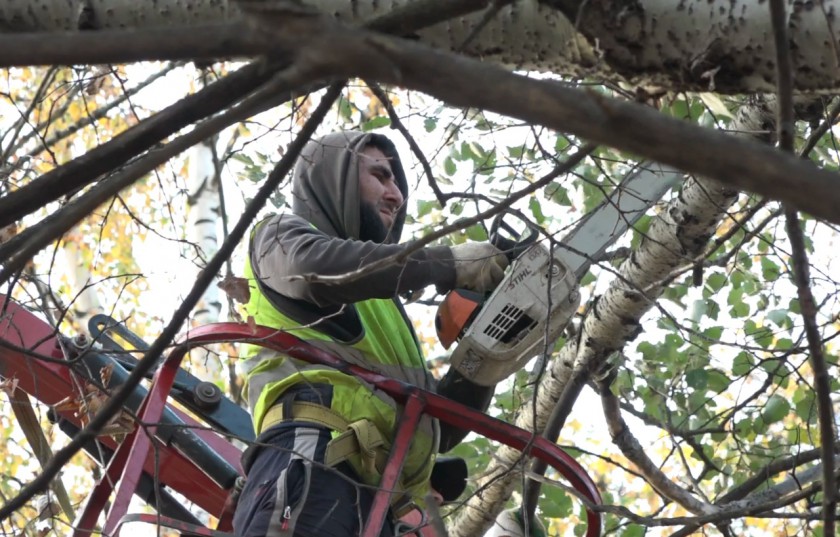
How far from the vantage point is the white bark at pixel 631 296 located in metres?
3.83

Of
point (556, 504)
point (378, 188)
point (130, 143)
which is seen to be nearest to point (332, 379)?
point (378, 188)

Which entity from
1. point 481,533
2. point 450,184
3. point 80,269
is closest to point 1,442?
point 80,269

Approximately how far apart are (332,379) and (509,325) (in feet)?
2.14

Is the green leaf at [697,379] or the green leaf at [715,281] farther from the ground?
the green leaf at [715,281]

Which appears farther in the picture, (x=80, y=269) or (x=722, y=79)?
(x=80, y=269)

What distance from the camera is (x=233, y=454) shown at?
428cm

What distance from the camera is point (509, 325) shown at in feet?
12.7

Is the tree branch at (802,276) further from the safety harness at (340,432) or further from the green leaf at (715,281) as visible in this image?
the green leaf at (715,281)

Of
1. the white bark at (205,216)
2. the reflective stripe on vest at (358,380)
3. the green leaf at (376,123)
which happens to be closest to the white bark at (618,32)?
the reflective stripe on vest at (358,380)

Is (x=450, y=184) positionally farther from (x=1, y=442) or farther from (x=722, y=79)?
(x=1, y=442)

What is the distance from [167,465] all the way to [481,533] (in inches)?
44.7

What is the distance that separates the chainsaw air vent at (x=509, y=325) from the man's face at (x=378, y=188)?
2.36ft

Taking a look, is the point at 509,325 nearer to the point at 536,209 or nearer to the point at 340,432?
the point at 340,432

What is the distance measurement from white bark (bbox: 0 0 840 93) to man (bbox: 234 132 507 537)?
976 mm
